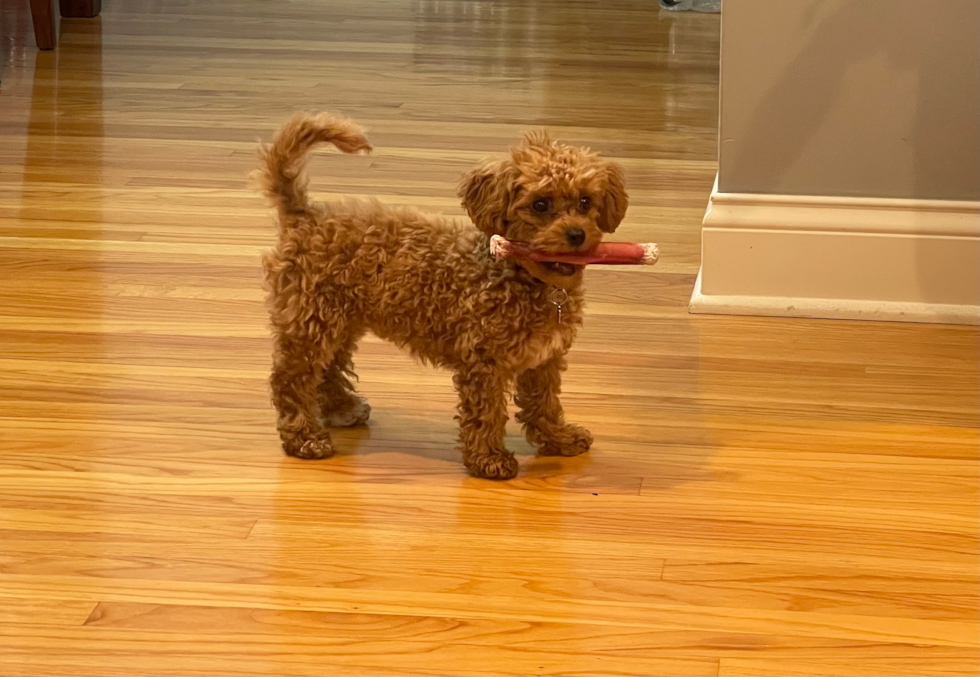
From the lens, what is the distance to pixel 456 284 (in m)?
2.01

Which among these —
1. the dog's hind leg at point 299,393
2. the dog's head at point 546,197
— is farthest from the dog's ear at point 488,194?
the dog's hind leg at point 299,393

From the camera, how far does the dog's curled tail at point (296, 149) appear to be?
6.57 ft

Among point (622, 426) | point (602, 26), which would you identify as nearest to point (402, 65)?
point (602, 26)

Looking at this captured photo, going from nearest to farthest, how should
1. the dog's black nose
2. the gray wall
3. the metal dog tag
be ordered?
the dog's black nose
the metal dog tag
the gray wall

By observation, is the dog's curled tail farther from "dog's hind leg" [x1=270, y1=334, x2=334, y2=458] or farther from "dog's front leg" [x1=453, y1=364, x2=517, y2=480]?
"dog's front leg" [x1=453, y1=364, x2=517, y2=480]

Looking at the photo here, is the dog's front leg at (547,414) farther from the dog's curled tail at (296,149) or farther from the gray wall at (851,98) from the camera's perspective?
the gray wall at (851,98)

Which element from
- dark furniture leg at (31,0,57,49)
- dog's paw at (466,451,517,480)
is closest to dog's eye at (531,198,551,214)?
dog's paw at (466,451,517,480)

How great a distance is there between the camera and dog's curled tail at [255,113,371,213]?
2002mm

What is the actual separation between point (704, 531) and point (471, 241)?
550 mm

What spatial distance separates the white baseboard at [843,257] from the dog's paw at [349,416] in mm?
808

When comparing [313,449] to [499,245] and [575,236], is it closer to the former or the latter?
[499,245]

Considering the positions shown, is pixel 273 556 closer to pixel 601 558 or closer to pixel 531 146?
pixel 601 558

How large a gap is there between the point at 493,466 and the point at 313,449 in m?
0.29

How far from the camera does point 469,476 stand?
6.85ft
